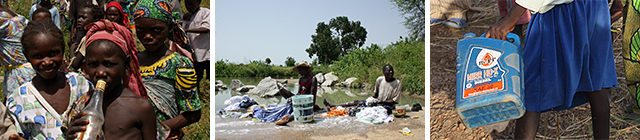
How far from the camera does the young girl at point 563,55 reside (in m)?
2.50

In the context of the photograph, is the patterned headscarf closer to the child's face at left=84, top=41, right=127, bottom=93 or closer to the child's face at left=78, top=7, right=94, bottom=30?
the child's face at left=84, top=41, right=127, bottom=93

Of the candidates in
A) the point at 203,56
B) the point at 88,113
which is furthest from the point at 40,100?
the point at 203,56

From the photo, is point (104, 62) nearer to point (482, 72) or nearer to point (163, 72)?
point (163, 72)

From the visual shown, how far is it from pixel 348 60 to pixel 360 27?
12652 millimetres

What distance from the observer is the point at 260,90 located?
1166 cm

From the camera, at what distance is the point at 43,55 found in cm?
155

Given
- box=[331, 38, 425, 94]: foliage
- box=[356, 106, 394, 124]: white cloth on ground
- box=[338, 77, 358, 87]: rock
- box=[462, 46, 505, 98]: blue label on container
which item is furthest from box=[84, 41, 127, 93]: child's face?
box=[338, 77, 358, 87]: rock

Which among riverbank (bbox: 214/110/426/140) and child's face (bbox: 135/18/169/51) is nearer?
child's face (bbox: 135/18/169/51)

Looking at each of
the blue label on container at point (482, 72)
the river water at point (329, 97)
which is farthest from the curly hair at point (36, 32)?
the river water at point (329, 97)

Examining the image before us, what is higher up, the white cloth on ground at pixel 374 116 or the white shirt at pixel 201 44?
the white shirt at pixel 201 44

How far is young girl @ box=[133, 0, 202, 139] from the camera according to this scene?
1885mm

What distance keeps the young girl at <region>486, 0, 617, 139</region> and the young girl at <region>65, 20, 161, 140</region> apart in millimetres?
2346

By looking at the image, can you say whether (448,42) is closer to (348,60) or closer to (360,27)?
(348,60)

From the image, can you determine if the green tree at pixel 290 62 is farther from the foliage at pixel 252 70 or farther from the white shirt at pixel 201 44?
the white shirt at pixel 201 44
